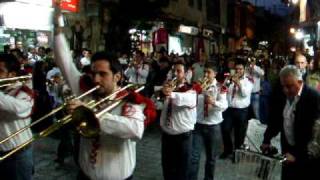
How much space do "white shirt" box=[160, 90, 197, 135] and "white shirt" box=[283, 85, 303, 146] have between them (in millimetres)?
1507

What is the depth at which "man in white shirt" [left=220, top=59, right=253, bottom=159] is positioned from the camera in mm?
9258

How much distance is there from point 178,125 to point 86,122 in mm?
3242

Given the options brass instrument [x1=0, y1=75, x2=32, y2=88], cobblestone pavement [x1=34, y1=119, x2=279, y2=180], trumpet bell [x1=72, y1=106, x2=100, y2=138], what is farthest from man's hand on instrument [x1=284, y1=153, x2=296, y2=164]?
brass instrument [x1=0, y1=75, x2=32, y2=88]

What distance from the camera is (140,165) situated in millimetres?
8445

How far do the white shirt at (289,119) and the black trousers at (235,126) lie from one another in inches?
153

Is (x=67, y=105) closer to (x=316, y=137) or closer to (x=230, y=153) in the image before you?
(x=316, y=137)

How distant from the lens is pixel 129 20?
58.3ft

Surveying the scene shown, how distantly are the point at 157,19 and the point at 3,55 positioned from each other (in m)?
15.5

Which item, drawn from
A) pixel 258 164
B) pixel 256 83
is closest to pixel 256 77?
pixel 256 83

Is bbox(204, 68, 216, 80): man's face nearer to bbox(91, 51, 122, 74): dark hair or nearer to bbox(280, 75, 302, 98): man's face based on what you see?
bbox(280, 75, 302, 98): man's face

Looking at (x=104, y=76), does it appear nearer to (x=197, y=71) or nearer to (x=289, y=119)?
(x=289, y=119)

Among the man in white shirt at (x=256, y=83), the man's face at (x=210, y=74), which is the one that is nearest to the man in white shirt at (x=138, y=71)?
the man in white shirt at (x=256, y=83)

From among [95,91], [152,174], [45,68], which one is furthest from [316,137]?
[45,68]

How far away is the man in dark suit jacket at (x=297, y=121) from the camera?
495 centimetres
